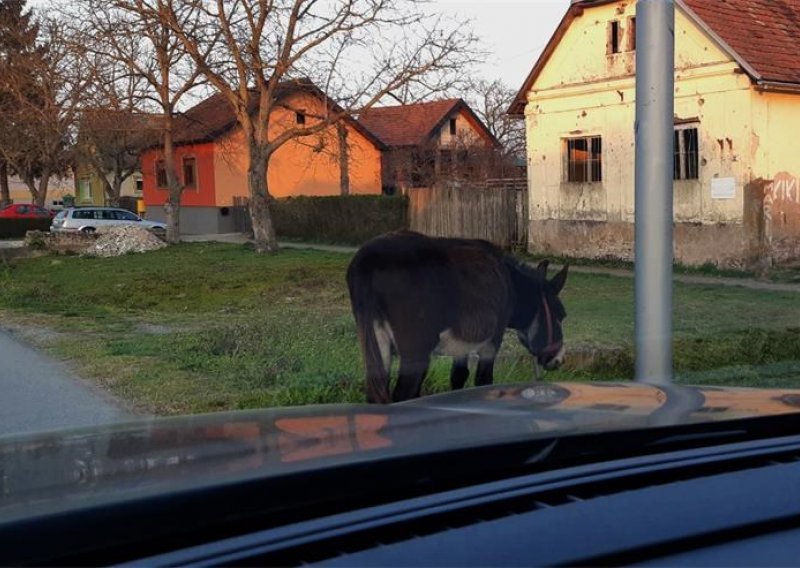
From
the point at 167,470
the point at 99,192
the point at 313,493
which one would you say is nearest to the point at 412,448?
the point at 313,493

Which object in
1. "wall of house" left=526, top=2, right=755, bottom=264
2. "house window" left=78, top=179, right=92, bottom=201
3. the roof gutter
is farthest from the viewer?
"house window" left=78, top=179, right=92, bottom=201

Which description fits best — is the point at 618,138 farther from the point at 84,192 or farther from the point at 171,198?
the point at 84,192

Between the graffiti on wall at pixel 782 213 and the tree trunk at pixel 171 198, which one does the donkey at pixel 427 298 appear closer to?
the graffiti on wall at pixel 782 213

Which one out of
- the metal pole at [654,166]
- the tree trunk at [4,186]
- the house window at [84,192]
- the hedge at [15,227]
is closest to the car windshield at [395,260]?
the metal pole at [654,166]

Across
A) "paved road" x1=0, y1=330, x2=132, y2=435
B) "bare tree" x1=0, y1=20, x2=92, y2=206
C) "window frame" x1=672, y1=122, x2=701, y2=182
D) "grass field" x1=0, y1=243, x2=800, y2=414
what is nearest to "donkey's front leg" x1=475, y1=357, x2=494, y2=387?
"grass field" x1=0, y1=243, x2=800, y2=414

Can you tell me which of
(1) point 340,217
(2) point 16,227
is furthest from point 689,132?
(2) point 16,227

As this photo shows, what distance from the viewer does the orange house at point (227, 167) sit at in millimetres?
35344

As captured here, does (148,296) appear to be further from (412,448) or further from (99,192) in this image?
(99,192)

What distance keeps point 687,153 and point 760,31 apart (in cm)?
300

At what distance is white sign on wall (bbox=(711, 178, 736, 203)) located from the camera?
19.4m

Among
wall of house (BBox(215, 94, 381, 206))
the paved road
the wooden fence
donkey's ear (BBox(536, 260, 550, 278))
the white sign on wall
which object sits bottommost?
the paved road

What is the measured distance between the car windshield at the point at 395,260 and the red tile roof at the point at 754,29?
82 mm

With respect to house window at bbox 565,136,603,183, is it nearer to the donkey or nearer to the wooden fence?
the wooden fence

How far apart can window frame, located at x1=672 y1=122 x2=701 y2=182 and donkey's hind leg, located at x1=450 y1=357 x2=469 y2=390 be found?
1467 centimetres
